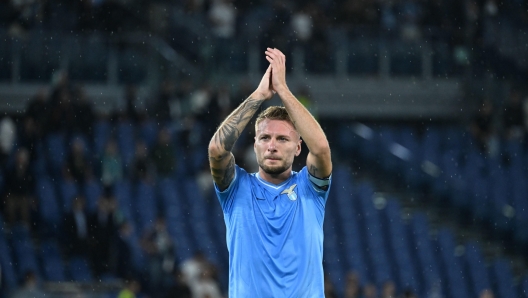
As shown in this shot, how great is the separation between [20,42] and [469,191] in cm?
924

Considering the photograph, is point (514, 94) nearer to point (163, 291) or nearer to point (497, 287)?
point (497, 287)

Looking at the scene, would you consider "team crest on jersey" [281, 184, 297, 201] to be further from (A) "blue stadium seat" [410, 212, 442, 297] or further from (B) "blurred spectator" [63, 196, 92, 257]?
(A) "blue stadium seat" [410, 212, 442, 297]

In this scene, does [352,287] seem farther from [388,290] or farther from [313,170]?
[313,170]

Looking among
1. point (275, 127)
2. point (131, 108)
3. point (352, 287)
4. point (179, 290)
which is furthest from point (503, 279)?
point (275, 127)

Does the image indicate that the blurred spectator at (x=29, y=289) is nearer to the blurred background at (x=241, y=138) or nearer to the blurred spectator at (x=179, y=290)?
the blurred background at (x=241, y=138)

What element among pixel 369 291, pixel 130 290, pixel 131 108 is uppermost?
pixel 131 108

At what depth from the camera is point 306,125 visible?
6000mm

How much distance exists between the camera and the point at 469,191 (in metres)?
18.9

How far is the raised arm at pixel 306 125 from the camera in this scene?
6.00 meters

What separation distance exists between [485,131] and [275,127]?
14.5 metres

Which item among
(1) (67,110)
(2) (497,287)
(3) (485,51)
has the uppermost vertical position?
(3) (485,51)

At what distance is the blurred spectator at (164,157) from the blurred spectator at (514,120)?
715cm

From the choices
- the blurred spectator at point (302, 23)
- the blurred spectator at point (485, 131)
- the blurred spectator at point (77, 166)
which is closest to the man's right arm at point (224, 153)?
the blurred spectator at point (77, 166)

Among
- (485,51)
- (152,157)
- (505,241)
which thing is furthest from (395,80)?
(152,157)
